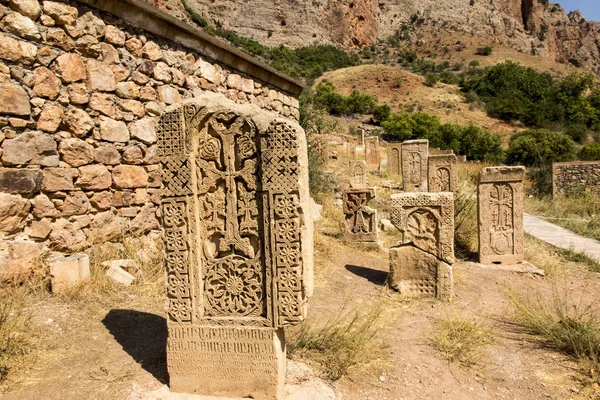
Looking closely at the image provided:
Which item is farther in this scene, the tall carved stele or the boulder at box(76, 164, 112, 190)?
the boulder at box(76, 164, 112, 190)

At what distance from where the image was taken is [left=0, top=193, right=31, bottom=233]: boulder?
3.96 m

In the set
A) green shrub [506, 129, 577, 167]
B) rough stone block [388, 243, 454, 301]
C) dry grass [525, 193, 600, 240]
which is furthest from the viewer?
green shrub [506, 129, 577, 167]

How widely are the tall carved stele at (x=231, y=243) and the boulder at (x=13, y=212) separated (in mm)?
2183

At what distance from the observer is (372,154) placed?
18031mm

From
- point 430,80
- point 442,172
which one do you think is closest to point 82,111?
point 442,172

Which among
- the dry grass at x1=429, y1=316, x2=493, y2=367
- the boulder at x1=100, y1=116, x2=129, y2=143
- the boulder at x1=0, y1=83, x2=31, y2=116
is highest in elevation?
the boulder at x1=0, y1=83, x2=31, y2=116

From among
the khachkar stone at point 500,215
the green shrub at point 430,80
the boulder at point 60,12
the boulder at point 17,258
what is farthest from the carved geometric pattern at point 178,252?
the green shrub at point 430,80

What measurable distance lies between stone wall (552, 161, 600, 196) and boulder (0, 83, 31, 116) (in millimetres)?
16339

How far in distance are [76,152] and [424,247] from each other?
424 cm

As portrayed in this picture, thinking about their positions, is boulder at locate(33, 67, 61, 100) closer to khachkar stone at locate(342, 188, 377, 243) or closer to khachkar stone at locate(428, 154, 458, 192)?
khachkar stone at locate(342, 188, 377, 243)

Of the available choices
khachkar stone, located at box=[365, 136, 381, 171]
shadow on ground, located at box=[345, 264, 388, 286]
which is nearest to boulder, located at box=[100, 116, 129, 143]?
shadow on ground, located at box=[345, 264, 388, 286]

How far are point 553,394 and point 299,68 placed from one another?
43.1 meters

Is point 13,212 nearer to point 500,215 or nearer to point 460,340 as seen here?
point 460,340

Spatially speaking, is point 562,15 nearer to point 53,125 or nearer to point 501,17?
point 501,17
